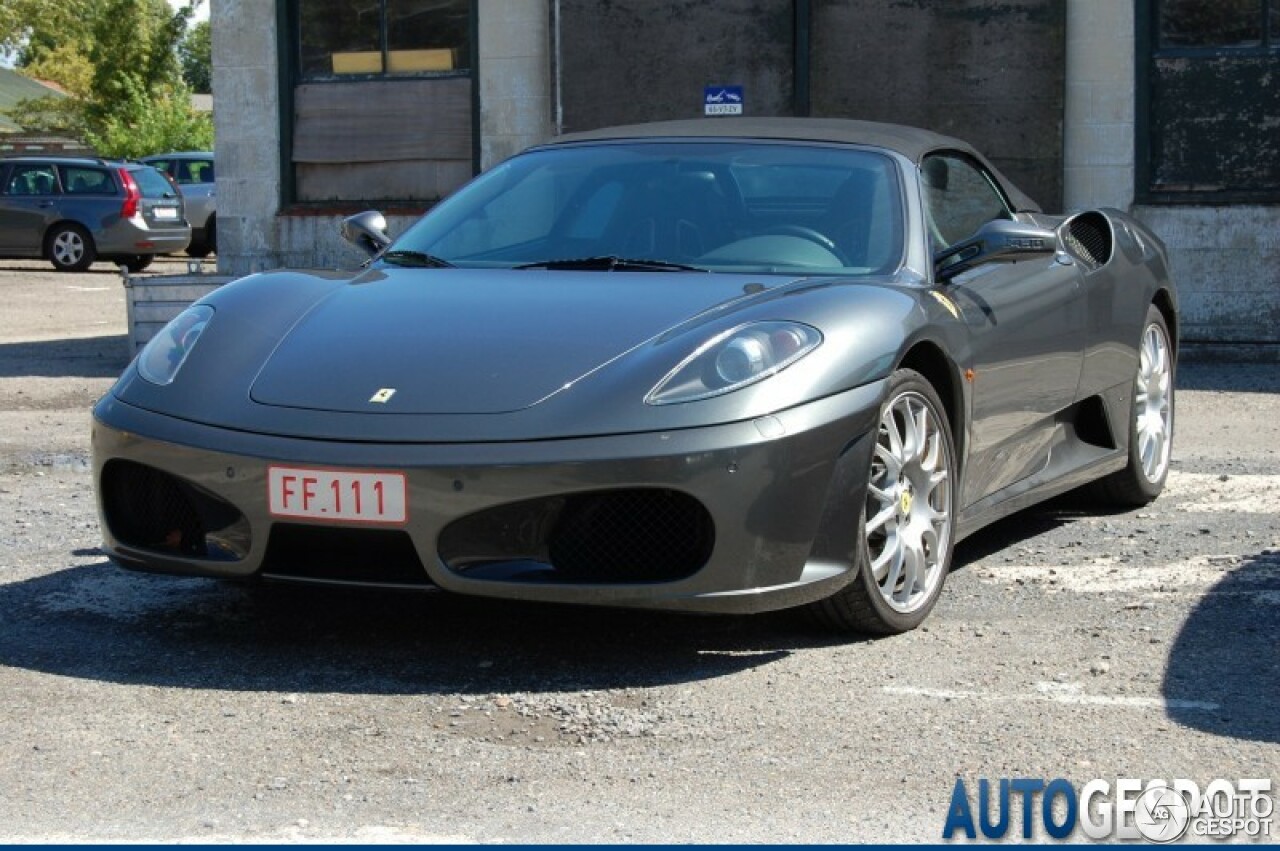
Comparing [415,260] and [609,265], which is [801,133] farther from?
[415,260]

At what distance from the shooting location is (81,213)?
26359mm

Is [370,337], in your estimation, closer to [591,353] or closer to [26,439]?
[591,353]

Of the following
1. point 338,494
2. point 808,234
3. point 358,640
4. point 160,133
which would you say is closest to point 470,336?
point 338,494

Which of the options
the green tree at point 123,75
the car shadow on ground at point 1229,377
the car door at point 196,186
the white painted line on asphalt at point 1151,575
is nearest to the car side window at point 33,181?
the car door at point 196,186

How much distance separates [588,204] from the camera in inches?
A: 236

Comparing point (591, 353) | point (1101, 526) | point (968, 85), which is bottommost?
point (1101, 526)

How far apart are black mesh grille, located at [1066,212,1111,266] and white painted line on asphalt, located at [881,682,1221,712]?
2438mm

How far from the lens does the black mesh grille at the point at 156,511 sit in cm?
500

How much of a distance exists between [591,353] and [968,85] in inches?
329

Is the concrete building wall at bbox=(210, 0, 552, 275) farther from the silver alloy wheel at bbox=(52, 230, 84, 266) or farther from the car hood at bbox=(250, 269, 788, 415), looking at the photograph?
the silver alloy wheel at bbox=(52, 230, 84, 266)

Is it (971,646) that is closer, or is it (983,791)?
(983,791)

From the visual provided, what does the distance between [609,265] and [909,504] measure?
1.07 meters

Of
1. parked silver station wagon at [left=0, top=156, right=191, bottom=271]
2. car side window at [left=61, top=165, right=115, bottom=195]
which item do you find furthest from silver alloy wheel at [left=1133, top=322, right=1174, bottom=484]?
car side window at [left=61, top=165, right=115, bottom=195]

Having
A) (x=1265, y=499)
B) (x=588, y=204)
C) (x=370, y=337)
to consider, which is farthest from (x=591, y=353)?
(x=1265, y=499)
